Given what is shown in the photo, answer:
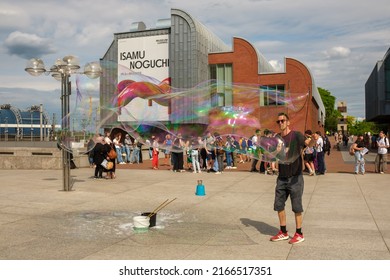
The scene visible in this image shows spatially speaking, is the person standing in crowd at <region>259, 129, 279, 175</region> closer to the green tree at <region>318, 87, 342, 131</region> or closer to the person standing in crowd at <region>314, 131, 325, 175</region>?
the person standing in crowd at <region>314, 131, 325, 175</region>

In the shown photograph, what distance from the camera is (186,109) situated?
9695 millimetres

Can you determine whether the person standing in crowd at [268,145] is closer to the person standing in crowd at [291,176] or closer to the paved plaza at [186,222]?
the person standing in crowd at [291,176]

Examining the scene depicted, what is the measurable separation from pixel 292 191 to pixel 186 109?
4.12 meters

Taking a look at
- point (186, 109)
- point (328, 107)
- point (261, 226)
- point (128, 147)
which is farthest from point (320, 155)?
point (328, 107)

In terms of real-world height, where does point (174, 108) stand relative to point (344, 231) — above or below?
above

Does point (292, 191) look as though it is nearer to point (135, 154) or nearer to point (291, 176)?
point (291, 176)

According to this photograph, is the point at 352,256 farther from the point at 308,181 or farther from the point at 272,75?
the point at 272,75

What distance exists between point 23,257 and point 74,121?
5.82 meters

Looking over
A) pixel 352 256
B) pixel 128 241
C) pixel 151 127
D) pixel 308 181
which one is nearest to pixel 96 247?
pixel 128 241

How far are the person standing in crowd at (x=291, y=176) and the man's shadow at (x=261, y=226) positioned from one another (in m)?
0.56

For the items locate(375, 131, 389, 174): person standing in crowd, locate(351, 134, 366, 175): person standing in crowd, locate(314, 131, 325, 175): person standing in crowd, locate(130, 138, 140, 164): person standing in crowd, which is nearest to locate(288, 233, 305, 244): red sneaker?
locate(314, 131, 325, 175): person standing in crowd

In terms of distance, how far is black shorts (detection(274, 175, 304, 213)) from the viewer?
247 inches

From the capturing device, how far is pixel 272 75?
3969cm

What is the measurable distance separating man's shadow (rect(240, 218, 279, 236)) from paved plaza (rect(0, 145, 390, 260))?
0.06ft
